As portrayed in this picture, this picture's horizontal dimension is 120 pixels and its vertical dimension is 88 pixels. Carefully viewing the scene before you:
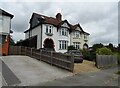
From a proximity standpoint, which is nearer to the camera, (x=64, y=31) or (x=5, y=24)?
(x=5, y=24)

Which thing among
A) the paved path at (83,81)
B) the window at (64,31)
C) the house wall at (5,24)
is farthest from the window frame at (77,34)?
the paved path at (83,81)

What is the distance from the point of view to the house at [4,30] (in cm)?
2778

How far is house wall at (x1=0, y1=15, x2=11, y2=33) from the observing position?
93.1 feet

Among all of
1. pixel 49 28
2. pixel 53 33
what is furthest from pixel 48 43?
pixel 49 28

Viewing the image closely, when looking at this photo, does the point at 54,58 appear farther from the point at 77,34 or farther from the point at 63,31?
the point at 77,34

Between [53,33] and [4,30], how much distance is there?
13031 millimetres

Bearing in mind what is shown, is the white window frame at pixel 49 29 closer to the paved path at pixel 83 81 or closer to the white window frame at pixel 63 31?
the white window frame at pixel 63 31

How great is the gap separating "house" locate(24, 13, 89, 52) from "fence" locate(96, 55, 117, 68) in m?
14.1

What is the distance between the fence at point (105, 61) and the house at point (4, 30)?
12.8m

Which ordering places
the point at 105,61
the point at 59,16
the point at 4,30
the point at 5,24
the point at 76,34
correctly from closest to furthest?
the point at 105,61 → the point at 4,30 → the point at 5,24 → the point at 59,16 → the point at 76,34

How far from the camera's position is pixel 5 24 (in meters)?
28.8

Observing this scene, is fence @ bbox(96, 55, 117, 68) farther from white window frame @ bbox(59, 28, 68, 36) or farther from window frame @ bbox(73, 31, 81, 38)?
window frame @ bbox(73, 31, 81, 38)

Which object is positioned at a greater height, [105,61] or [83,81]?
[105,61]

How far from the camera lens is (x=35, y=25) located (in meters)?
40.9
